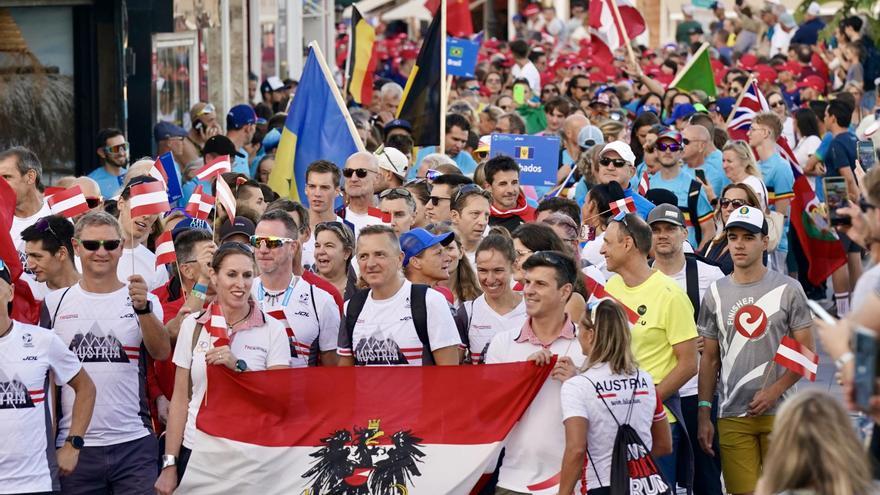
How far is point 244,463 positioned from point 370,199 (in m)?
3.72

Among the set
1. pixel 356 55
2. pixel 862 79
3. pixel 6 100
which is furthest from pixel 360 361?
pixel 862 79

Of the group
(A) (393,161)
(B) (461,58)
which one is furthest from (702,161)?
(B) (461,58)

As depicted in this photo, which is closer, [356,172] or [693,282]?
[693,282]

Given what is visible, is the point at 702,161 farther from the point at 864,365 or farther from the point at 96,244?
the point at 864,365

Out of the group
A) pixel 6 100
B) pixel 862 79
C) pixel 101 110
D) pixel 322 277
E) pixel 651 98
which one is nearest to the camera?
pixel 322 277

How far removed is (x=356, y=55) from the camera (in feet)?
64.7

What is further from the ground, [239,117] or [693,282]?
[239,117]

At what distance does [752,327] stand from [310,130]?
17.8 feet

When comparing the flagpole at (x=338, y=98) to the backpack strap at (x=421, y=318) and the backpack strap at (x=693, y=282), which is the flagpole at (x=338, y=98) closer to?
the backpack strap at (x=693, y=282)

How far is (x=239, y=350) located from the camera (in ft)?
28.5

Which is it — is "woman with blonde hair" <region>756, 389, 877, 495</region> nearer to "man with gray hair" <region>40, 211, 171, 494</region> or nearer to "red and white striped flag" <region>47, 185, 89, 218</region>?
"man with gray hair" <region>40, 211, 171, 494</region>

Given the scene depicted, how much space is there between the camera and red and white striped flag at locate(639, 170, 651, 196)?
46.0ft

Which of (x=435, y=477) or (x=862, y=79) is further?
(x=862, y=79)

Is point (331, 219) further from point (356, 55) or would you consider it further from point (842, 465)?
point (356, 55)
